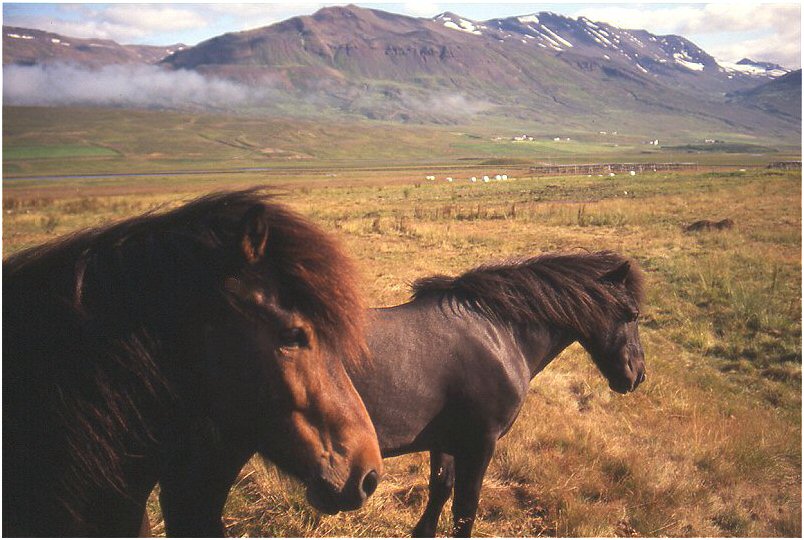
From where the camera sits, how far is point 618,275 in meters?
4.25

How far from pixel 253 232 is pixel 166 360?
0.59 metres

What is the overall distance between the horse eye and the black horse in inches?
51.7

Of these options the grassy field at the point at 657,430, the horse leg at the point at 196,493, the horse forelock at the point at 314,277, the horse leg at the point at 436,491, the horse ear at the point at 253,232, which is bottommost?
the grassy field at the point at 657,430

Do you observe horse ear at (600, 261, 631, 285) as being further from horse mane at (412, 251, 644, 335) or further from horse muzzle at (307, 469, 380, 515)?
horse muzzle at (307, 469, 380, 515)

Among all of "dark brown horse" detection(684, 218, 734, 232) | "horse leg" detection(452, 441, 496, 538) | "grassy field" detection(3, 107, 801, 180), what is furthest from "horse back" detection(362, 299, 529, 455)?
"grassy field" detection(3, 107, 801, 180)

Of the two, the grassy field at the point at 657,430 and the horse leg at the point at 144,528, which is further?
the grassy field at the point at 657,430

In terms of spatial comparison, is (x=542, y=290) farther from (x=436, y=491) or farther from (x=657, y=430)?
(x=657, y=430)

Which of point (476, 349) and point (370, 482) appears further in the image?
point (476, 349)

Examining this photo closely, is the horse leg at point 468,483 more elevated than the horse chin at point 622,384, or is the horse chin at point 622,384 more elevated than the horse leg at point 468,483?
the horse chin at point 622,384

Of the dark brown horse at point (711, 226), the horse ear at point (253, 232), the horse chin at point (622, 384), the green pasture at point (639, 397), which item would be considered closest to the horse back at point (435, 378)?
the green pasture at point (639, 397)

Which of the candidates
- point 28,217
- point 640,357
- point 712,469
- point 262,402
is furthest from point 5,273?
point 28,217

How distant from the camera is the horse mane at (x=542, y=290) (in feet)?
12.7

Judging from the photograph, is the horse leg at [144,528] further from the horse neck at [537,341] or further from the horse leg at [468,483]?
the horse neck at [537,341]

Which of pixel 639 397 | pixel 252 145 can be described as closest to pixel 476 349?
pixel 639 397
